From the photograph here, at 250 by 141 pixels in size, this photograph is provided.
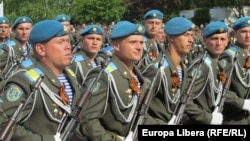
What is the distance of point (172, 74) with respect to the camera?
6.40 meters

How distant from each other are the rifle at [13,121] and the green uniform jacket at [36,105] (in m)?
0.13

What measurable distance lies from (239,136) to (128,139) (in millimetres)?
1222

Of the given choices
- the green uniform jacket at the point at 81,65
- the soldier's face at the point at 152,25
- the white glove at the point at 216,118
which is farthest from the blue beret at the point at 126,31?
the soldier's face at the point at 152,25

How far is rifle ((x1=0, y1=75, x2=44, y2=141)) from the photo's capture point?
4352 millimetres

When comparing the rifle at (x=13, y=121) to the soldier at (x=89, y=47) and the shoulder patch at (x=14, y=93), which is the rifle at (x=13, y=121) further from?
the soldier at (x=89, y=47)

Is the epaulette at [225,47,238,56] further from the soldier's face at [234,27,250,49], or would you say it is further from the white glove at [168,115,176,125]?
the white glove at [168,115,176,125]

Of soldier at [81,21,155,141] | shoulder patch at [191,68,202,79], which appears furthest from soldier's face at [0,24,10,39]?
soldier at [81,21,155,141]

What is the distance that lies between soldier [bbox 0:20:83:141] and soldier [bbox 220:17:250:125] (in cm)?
265

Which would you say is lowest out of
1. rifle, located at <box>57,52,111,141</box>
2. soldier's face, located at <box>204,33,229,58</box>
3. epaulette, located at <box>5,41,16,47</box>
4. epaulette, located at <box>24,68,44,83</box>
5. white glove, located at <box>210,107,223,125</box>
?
white glove, located at <box>210,107,223,125</box>

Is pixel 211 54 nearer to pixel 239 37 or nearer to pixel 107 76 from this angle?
pixel 239 37

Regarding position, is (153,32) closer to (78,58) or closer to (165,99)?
(78,58)

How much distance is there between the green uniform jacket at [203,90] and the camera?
21.5 feet

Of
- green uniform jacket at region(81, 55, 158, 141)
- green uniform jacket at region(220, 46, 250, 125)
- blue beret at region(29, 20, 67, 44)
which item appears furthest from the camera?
green uniform jacket at region(220, 46, 250, 125)

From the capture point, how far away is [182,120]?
6.62 meters
